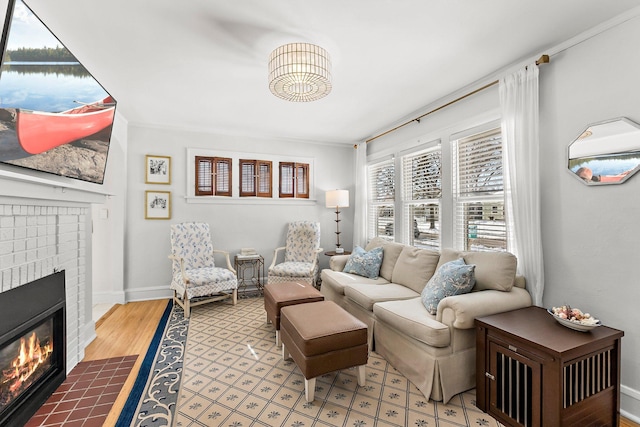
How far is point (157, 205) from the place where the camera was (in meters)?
4.25

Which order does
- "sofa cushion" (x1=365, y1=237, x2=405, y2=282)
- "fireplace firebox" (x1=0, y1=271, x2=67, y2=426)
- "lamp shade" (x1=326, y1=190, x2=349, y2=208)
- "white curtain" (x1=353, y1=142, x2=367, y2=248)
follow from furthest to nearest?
1. "white curtain" (x1=353, y1=142, x2=367, y2=248)
2. "lamp shade" (x1=326, y1=190, x2=349, y2=208)
3. "sofa cushion" (x1=365, y1=237, x2=405, y2=282)
4. "fireplace firebox" (x1=0, y1=271, x2=67, y2=426)

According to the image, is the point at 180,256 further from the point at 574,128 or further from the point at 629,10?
the point at 629,10

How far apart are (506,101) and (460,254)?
55.9 inches

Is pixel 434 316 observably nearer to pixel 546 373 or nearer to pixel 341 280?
pixel 546 373

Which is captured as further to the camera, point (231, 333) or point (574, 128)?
point (231, 333)

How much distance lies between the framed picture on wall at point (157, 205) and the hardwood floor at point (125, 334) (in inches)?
48.4

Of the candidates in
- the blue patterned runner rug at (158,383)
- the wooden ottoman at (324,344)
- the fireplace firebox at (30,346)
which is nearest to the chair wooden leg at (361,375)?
the wooden ottoman at (324,344)

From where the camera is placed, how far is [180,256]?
3.96 m

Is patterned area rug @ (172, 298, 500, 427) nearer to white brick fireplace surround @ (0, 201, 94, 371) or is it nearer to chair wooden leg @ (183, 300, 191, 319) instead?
chair wooden leg @ (183, 300, 191, 319)

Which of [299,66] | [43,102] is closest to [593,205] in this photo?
[299,66]

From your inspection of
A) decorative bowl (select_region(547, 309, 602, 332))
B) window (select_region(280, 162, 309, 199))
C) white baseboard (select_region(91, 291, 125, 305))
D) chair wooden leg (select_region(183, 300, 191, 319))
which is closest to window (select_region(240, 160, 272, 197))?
window (select_region(280, 162, 309, 199))

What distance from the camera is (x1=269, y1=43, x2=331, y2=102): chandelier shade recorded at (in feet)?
6.91

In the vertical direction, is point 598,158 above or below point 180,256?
above

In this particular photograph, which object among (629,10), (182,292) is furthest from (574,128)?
(182,292)
